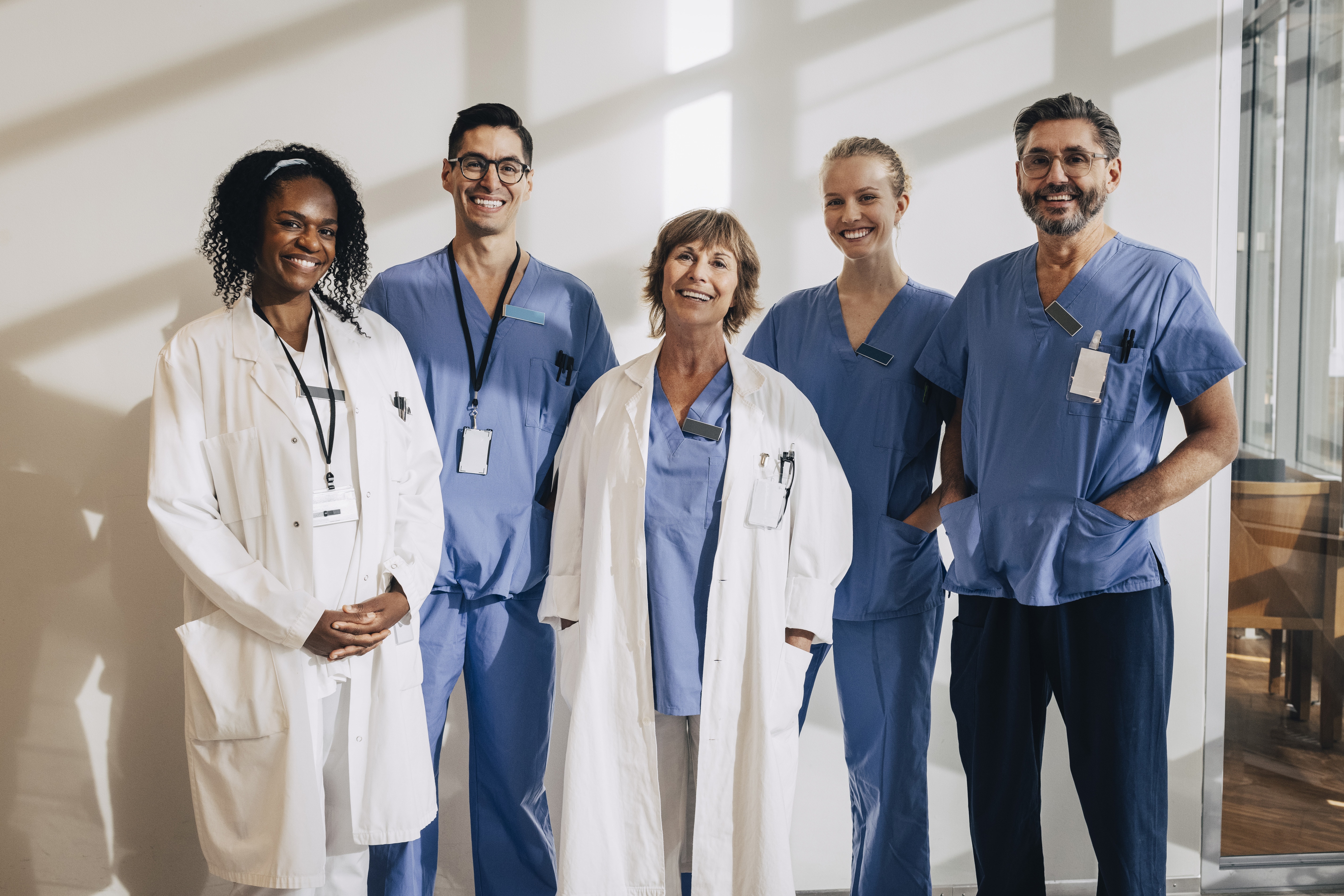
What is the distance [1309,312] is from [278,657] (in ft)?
10.1

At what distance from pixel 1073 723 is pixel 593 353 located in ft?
4.68

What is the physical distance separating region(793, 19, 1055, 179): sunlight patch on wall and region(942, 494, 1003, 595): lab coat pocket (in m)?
1.15

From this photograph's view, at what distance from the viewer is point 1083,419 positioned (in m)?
1.86

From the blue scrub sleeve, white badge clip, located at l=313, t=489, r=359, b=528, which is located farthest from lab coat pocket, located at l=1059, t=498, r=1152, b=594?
white badge clip, located at l=313, t=489, r=359, b=528

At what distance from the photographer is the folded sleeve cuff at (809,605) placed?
1856 millimetres

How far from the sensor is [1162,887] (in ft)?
6.27

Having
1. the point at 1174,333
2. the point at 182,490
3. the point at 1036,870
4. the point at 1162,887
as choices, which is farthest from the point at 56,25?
the point at 1162,887

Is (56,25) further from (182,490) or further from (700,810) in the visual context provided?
(700,810)

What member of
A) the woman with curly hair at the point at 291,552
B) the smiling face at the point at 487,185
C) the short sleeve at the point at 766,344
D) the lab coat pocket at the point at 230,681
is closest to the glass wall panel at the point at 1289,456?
Answer: the short sleeve at the point at 766,344

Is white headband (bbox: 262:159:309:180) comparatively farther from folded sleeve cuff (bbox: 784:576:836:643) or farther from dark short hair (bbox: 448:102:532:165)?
folded sleeve cuff (bbox: 784:576:836:643)

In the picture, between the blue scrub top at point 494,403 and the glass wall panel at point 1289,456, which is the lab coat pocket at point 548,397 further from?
the glass wall panel at point 1289,456

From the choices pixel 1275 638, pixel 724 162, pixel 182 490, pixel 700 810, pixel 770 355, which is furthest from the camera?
pixel 1275 638

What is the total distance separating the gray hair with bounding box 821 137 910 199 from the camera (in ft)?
7.07

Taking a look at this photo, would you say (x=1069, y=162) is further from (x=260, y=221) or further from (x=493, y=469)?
(x=260, y=221)
